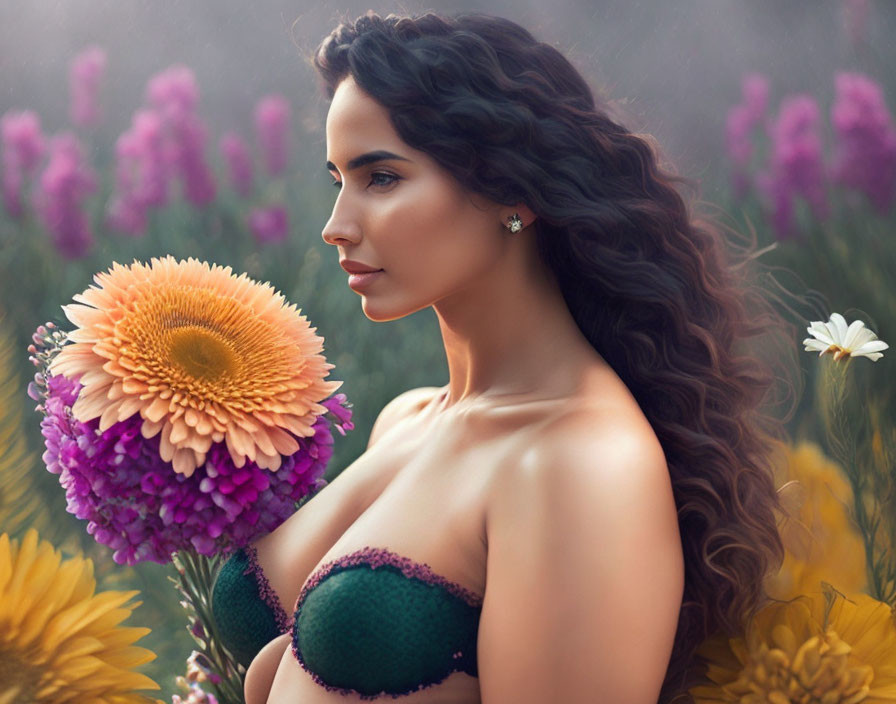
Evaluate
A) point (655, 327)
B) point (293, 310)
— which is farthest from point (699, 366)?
point (293, 310)

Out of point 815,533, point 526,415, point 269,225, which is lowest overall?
point 815,533

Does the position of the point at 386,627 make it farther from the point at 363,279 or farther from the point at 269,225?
the point at 269,225

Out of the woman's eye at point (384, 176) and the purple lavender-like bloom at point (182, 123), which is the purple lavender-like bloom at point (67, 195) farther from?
the woman's eye at point (384, 176)

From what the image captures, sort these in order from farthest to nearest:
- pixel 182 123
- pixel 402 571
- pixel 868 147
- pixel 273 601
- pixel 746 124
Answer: pixel 182 123 < pixel 746 124 < pixel 868 147 < pixel 273 601 < pixel 402 571

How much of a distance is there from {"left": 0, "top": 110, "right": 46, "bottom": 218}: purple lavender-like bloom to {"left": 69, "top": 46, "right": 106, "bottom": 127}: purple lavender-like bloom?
0.06 meters

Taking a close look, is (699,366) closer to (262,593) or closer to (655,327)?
(655,327)

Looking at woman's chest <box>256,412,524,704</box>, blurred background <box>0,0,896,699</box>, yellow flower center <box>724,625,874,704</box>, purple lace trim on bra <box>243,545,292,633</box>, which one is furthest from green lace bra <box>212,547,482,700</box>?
blurred background <box>0,0,896,699</box>

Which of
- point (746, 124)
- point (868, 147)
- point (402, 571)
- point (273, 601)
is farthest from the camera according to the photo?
point (746, 124)

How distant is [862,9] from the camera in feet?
4.17

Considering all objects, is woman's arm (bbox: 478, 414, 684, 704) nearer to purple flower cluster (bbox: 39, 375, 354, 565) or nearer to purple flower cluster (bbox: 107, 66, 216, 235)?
purple flower cluster (bbox: 39, 375, 354, 565)

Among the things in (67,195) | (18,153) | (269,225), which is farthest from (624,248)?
(18,153)

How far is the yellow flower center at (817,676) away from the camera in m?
0.83

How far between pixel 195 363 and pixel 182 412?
48 millimetres

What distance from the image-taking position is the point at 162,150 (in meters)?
1.45
